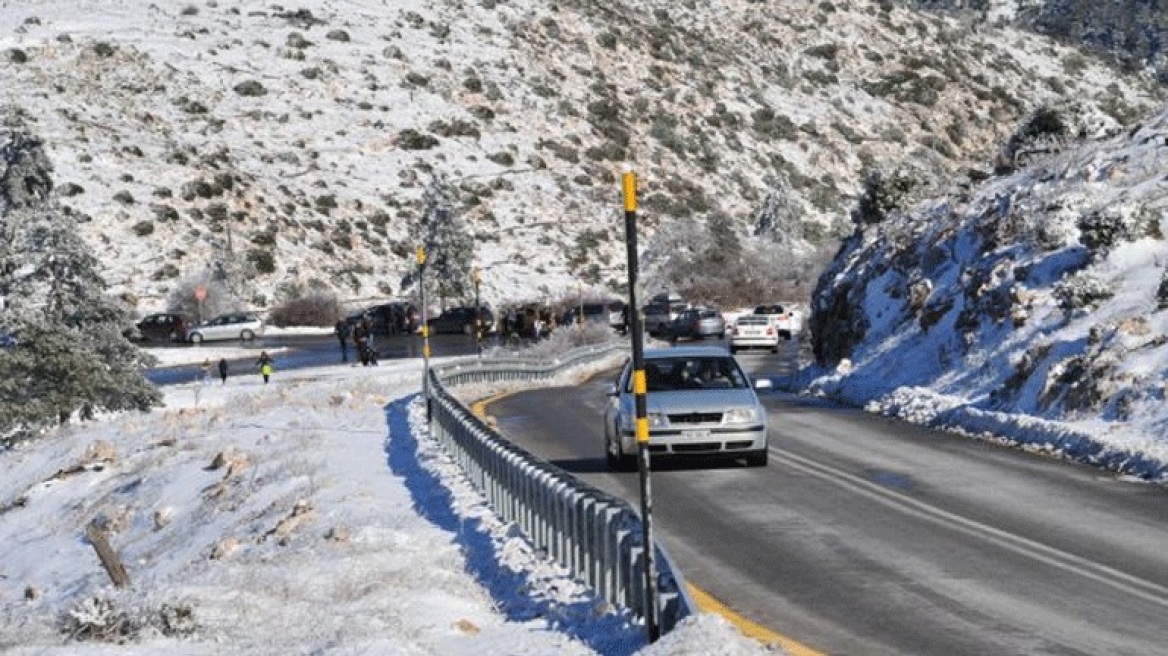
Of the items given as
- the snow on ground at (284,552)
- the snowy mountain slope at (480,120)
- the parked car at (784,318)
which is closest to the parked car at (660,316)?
the parked car at (784,318)

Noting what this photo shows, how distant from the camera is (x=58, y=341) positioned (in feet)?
131

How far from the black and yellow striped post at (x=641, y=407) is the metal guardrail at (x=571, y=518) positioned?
4.2 inches

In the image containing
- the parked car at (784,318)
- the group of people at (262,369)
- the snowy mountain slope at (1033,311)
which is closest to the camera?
the snowy mountain slope at (1033,311)

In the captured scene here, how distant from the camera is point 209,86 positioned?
10344 cm

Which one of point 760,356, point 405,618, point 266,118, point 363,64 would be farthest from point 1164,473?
point 363,64

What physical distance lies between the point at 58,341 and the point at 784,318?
106ft

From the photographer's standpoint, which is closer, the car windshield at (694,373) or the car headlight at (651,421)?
the car headlight at (651,421)

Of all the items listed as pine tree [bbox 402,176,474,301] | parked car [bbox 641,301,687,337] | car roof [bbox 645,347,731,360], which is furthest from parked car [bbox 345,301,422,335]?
car roof [bbox 645,347,731,360]

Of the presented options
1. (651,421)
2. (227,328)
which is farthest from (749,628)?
(227,328)

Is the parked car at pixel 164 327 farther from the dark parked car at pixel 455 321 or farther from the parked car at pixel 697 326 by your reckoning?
the parked car at pixel 697 326

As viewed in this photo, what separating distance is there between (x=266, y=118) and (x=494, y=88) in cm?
1838

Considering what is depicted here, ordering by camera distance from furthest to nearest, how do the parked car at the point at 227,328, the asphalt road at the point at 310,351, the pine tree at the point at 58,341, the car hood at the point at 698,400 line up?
1. the parked car at the point at 227,328
2. the asphalt road at the point at 310,351
3. the pine tree at the point at 58,341
4. the car hood at the point at 698,400

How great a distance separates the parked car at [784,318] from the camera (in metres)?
63.8

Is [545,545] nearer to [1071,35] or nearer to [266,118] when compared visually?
[266,118]
